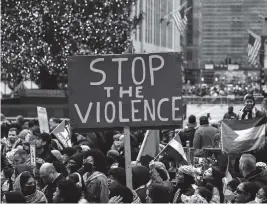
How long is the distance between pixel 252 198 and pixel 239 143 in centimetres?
398

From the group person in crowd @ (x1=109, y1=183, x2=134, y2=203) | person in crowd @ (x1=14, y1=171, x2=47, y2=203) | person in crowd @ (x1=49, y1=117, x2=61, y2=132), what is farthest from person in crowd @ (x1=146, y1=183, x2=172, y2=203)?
person in crowd @ (x1=49, y1=117, x2=61, y2=132)

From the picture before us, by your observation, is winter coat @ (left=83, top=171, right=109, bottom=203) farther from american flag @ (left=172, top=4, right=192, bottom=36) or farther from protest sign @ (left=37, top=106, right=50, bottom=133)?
american flag @ (left=172, top=4, right=192, bottom=36)

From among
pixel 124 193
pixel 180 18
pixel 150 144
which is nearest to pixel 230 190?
pixel 124 193

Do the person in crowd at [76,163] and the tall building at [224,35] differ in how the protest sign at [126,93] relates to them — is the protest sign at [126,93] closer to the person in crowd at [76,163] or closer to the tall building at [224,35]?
the person in crowd at [76,163]

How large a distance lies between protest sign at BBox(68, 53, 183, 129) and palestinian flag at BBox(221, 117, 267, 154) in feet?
9.53

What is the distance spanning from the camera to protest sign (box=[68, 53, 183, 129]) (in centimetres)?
796

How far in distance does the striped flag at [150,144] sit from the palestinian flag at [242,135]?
932mm

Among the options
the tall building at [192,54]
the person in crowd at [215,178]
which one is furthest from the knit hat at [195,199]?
the tall building at [192,54]

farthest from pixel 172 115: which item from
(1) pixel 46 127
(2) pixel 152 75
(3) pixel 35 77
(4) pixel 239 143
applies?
(3) pixel 35 77

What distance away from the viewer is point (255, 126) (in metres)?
11.1

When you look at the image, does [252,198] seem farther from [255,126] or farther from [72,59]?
[255,126]

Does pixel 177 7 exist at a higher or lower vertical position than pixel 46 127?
higher

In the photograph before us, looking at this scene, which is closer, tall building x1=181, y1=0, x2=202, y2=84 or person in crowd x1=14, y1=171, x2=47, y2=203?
person in crowd x1=14, y1=171, x2=47, y2=203

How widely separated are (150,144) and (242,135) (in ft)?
4.16
